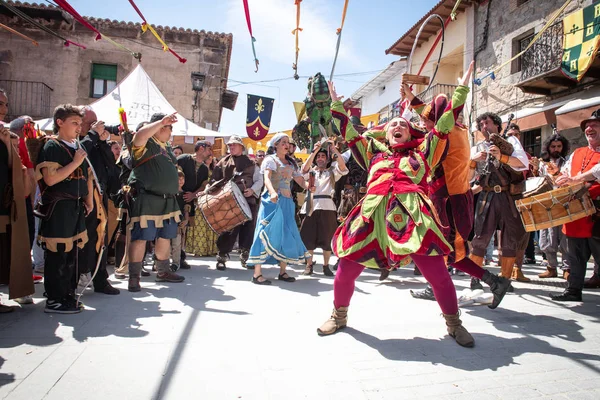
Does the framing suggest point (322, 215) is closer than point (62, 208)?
No

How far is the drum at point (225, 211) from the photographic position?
5590 mm

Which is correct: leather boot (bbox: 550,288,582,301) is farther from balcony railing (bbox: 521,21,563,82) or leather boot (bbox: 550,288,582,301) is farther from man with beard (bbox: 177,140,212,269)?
balcony railing (bbox: 521,21,563,82)

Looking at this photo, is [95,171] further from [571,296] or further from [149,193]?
[571,296]

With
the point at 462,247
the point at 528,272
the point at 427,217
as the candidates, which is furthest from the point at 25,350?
the point at 528,272

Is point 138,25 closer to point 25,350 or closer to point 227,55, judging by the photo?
point 227,55

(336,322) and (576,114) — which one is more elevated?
(576,114)

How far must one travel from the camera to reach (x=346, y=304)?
3.09m

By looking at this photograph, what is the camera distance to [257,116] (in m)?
14.7

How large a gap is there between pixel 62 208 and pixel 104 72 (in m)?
17.7

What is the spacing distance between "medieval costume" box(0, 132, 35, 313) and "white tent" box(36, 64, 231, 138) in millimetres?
6111

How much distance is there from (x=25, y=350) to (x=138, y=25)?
762 inches

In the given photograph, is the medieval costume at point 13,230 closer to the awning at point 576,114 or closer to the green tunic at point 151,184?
the green tunic at point 151,184

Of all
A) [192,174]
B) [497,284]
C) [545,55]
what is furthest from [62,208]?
[545,55]

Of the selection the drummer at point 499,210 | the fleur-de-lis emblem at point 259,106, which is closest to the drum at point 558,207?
the drummer at point 499,210
